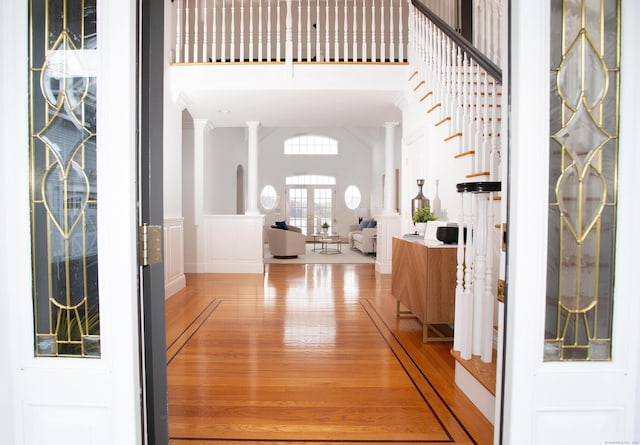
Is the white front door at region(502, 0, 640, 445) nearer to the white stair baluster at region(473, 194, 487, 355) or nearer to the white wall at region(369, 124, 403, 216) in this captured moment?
the white stair baluster at region(473, 194, 487, 355)

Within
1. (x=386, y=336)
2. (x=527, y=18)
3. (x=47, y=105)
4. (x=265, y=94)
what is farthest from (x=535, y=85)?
(x=265, y=94)

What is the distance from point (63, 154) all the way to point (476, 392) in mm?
2134

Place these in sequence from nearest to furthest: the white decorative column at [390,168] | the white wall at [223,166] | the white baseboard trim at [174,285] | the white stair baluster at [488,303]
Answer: the white stair baluster at [488,303]
the white baseboard trim at [174,285]
the white decorative column at [390,168]
the white wall at [223,166]

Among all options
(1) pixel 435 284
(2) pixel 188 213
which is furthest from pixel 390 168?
(1) pixel 435 284

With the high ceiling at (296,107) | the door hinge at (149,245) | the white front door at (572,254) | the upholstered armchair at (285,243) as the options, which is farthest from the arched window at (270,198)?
the white front door at (572,254)

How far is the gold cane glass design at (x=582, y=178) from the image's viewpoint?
3.47ft

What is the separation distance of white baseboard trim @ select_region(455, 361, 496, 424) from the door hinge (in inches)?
65.7

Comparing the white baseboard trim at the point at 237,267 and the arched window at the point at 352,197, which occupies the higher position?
the arched window at the point at 352,197

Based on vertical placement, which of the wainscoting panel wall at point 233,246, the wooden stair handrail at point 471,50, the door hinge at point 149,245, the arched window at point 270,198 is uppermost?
the wooden stair handrail at point 471,50

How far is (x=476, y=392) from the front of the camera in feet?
6.52

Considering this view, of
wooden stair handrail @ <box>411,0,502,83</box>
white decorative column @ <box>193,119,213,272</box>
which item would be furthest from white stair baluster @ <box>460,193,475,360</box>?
white decorative column @ <box>193,119,213,272</box>

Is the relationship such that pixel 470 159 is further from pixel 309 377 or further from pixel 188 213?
pixel 188 213

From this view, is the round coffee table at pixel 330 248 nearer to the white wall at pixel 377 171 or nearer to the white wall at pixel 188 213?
the white wall at pixel 377 171

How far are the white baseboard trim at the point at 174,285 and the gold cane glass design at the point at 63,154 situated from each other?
366 centimetres
